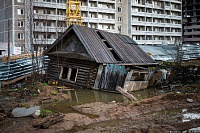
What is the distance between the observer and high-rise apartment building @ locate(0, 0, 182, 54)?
39656 millimetres

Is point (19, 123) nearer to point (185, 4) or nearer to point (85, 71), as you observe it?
point (85, 71)

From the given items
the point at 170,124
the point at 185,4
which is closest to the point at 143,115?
the point at 170,124

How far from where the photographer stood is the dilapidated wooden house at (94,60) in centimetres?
1602

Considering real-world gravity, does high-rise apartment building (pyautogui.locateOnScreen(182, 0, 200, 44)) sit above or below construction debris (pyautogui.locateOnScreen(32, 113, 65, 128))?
above

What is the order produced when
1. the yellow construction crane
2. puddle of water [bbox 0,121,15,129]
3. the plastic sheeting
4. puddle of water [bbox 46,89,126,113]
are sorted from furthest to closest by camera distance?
the yellow construction crane → the plastic sheeting → puddle of water [bbox 46,89,126,113] → puddle of water [bbox 0,121,15,129]

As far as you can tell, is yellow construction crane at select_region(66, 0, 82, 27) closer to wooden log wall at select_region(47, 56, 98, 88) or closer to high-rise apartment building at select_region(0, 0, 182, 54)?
high-rise apartment building at select_region(0, 0, 182, 54)

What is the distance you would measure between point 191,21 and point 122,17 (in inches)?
1321

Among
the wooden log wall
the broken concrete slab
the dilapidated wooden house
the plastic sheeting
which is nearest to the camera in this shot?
the broken concrete slab

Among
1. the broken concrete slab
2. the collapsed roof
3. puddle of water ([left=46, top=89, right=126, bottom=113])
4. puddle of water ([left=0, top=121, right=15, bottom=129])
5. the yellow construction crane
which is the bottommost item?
puddle of water ([left=0, top=121, right=15, bottom=129])

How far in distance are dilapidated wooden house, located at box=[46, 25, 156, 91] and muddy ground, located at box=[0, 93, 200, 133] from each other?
14.0 ft

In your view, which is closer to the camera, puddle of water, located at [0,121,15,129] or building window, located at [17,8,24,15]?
puddle of water, located at [0,121,15,129]

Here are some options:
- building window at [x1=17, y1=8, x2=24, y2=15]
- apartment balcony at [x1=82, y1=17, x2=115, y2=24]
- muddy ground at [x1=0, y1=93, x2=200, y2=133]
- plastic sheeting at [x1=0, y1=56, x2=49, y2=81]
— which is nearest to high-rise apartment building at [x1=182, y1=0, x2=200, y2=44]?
apartment balcony at [x1=82, y1=17, x2=115, y2=24]

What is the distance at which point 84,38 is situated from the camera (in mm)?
17828

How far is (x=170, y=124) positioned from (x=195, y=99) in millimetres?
4922
